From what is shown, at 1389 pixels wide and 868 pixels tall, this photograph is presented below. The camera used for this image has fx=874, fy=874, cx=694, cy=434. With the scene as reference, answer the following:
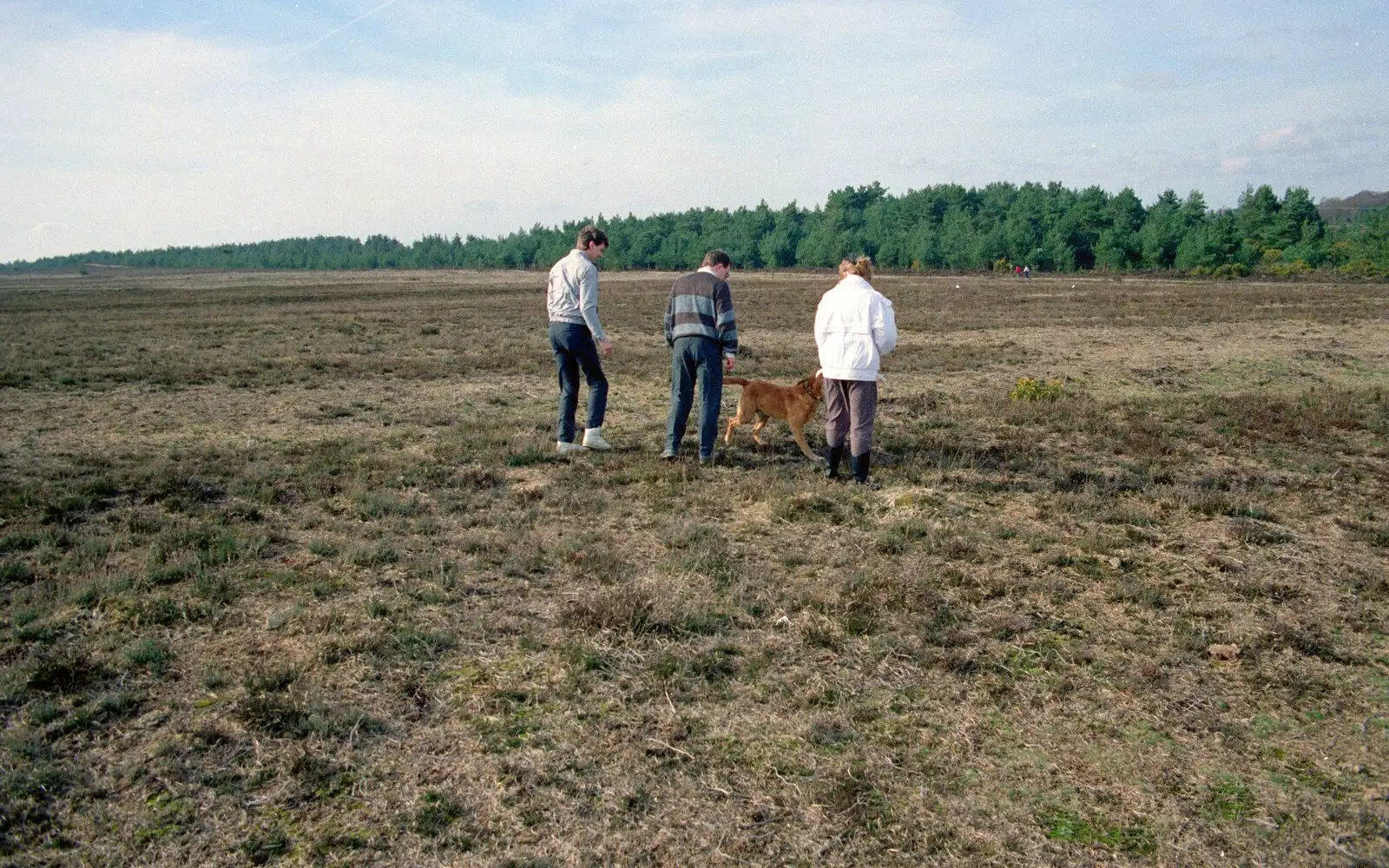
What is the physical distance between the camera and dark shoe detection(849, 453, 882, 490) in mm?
7773

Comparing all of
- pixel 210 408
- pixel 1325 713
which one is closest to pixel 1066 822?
pixel 1325 713

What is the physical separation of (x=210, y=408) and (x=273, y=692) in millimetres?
9372

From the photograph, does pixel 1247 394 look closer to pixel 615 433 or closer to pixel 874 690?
pixel 615 433

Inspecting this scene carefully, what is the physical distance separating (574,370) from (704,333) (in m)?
1.63

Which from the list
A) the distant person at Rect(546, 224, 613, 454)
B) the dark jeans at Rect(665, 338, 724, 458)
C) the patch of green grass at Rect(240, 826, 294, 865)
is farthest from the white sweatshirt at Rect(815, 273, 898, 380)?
the patch of green grass at Rect(240, 826, 294, 865)

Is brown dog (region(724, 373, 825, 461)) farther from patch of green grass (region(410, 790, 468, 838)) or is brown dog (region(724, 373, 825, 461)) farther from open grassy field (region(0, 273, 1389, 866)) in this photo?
patch of green grass (region(410, 790, 468, 838))

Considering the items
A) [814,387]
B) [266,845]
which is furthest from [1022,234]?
[266,845]

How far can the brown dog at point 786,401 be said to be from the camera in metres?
8.65

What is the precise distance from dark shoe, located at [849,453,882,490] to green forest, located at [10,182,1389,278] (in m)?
60.6

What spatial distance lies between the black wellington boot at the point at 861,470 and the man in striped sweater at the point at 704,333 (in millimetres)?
1413

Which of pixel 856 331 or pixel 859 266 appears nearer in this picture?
pixel 856 331

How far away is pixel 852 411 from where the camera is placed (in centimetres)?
760

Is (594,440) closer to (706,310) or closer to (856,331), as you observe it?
(706,310)

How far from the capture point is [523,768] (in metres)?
3.58
